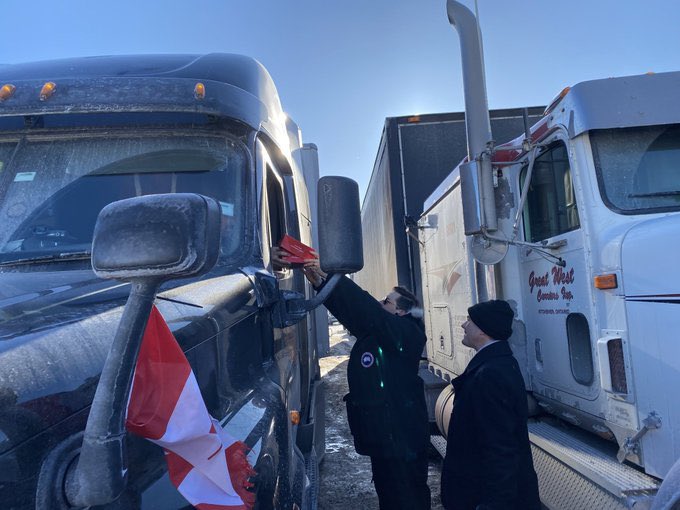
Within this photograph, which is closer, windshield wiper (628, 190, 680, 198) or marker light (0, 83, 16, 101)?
marker light (0, 83, 16, 101)

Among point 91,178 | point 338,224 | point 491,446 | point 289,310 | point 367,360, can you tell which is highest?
point 91,178

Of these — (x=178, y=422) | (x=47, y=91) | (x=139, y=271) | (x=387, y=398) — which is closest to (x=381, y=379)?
(x=387, y=398)

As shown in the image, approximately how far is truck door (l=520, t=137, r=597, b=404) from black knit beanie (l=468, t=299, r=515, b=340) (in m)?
0.54

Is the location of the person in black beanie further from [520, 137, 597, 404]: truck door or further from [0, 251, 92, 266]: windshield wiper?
[0, 251, 92, 266]: windshield wiper

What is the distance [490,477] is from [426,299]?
4.10 metres

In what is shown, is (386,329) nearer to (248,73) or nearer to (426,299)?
(248,73)

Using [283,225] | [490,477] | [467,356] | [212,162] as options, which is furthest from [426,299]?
[212,162]

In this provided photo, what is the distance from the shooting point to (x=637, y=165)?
10.5 ft

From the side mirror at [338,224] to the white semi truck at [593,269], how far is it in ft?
4.56

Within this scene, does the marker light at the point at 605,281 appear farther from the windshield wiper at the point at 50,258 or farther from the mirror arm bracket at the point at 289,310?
the windshield wiper at the point at 50,258

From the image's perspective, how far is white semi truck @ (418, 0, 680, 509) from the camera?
8.94 ft

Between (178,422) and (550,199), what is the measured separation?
122 inches

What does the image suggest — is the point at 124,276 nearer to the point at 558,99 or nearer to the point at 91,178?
the point at 91,178

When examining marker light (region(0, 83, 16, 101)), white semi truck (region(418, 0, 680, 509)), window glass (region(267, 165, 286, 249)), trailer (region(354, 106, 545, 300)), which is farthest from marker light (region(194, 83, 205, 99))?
trailer (region(354, 106, 545, 300))
